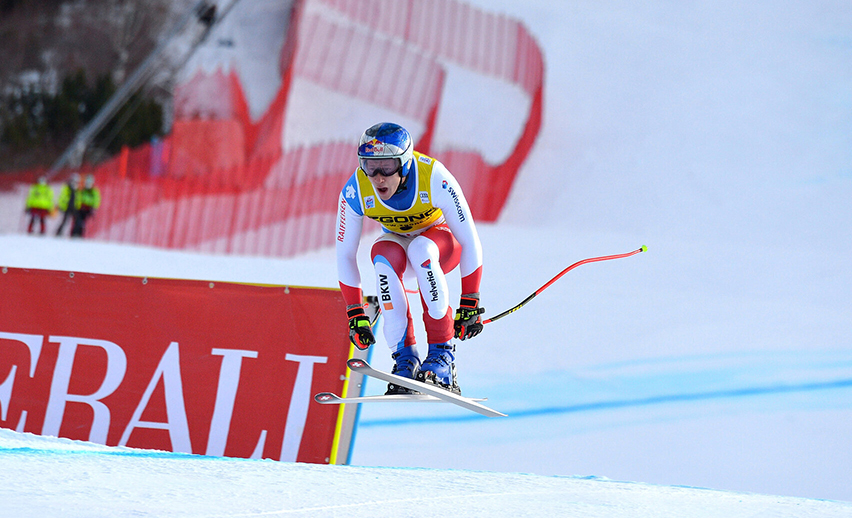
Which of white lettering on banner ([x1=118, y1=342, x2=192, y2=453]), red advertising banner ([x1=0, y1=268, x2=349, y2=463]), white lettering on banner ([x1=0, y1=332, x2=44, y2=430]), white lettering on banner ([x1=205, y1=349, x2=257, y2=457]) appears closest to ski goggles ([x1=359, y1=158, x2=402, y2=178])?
red advertising banner ([x1=0, y1=268, x2=349, y2=463])

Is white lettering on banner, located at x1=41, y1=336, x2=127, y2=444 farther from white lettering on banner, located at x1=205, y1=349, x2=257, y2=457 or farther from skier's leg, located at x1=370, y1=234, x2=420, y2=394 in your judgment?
skier's leg, located at x1=370, y1=234, x2=420, y2=394

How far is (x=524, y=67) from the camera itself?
1612 cm

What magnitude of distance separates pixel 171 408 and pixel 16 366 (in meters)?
0.94

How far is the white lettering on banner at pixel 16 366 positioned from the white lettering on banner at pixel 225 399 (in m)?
1.03

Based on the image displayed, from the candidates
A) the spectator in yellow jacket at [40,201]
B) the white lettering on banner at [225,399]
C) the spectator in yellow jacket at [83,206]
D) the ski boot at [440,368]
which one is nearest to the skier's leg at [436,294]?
the ski boot at [440,368]

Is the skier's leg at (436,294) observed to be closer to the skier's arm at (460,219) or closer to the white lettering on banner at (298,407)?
the skier's arm at (460,219)

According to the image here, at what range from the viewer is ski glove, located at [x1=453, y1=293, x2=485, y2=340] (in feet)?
12.8

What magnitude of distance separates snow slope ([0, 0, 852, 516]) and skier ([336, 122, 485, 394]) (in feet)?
2.16

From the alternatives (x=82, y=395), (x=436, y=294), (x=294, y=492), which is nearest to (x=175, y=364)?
(x=82, y=395)

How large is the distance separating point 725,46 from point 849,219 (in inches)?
185

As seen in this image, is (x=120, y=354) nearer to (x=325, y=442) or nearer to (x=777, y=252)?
(x=325, y=442)

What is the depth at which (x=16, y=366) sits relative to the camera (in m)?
4.80

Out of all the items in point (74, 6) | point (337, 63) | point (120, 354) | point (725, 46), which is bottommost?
point (120, 354)

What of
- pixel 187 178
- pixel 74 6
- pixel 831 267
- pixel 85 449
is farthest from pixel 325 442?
pixel 74 6
